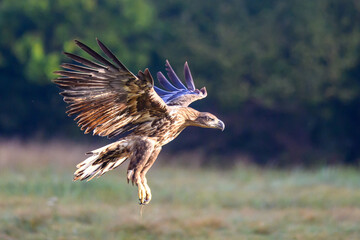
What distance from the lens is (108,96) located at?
17.4 ft

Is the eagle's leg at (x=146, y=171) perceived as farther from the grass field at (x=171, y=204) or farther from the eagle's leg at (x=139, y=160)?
the grass field at (x=171, y=204)

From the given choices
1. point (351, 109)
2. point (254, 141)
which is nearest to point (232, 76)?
point (254, 141)

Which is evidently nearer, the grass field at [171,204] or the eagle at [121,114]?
the eagle at [121,114]

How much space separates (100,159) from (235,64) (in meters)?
18.0

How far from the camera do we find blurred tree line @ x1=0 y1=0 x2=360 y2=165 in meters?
22.3

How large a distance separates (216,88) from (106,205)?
41.8ft

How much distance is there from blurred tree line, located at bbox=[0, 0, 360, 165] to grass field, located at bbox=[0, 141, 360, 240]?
567 centimetres

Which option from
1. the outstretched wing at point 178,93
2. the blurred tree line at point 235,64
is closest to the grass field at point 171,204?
the outstretched wing at point 178,93

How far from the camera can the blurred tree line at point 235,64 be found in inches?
877

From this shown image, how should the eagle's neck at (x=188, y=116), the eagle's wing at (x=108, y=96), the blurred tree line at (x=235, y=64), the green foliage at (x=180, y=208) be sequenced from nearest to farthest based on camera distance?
the eagle's wing at (x=108, y=96) → the eagle's neck at (x=188, y=116) → the green foliage at (x=180, y=208) → the blurred tree line at (x=235, y=64)

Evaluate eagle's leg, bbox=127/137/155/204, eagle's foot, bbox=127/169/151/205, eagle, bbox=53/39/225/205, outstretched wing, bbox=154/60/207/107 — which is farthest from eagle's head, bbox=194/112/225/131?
eagle's foot, bbox=127/169/151/205

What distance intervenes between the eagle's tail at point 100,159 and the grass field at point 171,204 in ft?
10.5

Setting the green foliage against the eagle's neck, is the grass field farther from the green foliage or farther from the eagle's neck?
the eagle's neck

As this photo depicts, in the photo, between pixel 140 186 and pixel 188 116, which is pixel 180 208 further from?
pixel 140 186
